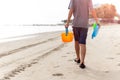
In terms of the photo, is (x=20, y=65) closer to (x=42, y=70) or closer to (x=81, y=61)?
(x=42, y=70)

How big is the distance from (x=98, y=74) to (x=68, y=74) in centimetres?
58

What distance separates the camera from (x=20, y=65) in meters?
8.16

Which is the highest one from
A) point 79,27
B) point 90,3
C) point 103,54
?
point 90,3

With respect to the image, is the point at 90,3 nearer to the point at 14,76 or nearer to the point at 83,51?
the point at 83,51

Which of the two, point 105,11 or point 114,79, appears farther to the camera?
point 105,11

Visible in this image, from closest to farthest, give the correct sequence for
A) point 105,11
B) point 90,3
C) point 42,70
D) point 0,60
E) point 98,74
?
point 98,74 < point 42,70 < point 90,3 < point 0,60 < point 105,11

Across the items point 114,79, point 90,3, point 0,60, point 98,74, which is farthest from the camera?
point 0,60

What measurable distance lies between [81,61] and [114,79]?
1399 mm

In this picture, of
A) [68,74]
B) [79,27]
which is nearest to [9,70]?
[68,74]

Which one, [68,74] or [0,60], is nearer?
[68,74]

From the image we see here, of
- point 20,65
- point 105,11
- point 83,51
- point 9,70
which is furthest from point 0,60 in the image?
point 105,11

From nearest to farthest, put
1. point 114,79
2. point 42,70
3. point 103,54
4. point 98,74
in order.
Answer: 1. point 114,79
2. point 98,74
3. point 42,70
4. point 103,54

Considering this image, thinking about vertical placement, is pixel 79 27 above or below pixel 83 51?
above

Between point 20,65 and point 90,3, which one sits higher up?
point 90,3
